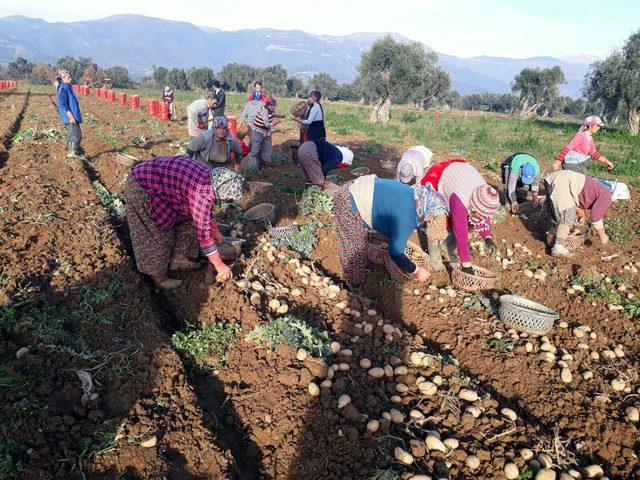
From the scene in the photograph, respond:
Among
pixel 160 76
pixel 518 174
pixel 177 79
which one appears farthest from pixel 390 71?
pixel 160 76

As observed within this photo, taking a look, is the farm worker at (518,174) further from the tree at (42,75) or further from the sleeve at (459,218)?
the tree at (42,75)

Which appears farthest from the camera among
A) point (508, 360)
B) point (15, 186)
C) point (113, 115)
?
point (113, 115)

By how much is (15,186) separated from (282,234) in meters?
4.38

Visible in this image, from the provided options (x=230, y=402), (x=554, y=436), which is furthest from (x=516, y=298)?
A: (x=230, y=402)

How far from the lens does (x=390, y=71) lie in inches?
940

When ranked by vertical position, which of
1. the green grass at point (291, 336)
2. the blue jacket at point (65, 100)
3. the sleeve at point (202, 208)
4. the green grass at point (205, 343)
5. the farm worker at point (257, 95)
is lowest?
the green grass at point (205, 343)

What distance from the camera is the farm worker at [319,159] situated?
20.8 feet

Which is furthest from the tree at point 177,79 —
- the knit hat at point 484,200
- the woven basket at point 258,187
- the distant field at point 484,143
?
the knit hat at point 484,200

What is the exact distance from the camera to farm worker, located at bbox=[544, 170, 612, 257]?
5.29 m

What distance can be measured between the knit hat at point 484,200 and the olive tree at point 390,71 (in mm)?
20504

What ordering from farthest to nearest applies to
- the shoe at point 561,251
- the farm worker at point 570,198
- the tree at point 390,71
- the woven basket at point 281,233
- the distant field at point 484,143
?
the tree at point 390,71, the distant field at point 484,143, the shoe at point 561,251, the farm worker at point 570,198, the woven basket at point 281,233

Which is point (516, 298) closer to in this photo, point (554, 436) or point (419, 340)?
point (419, 340)

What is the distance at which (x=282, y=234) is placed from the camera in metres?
5.05

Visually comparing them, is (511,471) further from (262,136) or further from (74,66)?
(74,66)
